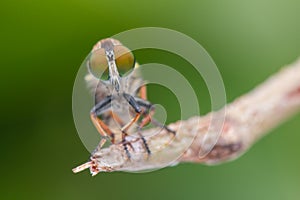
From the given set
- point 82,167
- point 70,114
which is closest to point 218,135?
point 82,167

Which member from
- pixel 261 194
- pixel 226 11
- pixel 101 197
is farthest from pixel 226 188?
pixel 226 11

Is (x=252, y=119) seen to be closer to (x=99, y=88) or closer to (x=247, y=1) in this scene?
(x=99, y=88)

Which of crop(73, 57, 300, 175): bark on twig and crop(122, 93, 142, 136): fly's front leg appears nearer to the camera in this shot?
crop(73, 57, 300, 175): bark on twig

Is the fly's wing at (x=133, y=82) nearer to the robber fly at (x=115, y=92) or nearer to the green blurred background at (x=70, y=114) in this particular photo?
the robber fly at (x=115, y=92)

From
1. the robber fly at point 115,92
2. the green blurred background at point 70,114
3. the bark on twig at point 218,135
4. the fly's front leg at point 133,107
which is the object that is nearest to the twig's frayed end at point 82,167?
the bark on twig at point 218,135

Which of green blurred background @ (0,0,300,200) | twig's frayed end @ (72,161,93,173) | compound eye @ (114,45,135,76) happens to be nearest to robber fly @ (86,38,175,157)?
compound eye @ (114,45,135,76)

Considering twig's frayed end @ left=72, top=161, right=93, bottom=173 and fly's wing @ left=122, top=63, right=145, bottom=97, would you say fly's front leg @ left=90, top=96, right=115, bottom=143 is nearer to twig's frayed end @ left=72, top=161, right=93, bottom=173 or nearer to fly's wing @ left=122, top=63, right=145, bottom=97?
fly's wing @ left=122, top=63, right=145, bottom=97

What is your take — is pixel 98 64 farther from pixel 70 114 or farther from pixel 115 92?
pixel 70 114
